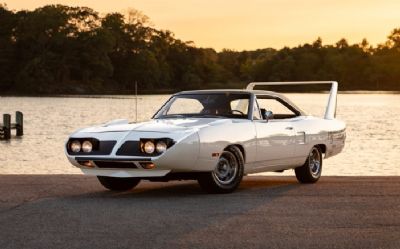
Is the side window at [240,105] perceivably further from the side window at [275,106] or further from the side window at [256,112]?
the side window at [275,106]

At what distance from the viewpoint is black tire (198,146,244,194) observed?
37.9 feet

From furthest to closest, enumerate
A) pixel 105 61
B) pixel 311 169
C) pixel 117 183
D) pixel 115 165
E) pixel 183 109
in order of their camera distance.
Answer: pixel 105 61 < pixel 311 169 < pixel 183 109 < pixel 117 183 < pixel 115 165

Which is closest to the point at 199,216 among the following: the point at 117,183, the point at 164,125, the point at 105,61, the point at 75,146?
the point at 164,125

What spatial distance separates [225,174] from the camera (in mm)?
11859

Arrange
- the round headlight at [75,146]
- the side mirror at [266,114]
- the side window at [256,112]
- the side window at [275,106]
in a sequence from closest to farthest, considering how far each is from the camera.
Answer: the round headlight at [75,146], the side mirror at [266,114], the side window at [256,112], the side window at [275,106]

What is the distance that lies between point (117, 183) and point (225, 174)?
5.55ft

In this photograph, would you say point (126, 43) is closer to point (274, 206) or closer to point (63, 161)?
point (63, 161)

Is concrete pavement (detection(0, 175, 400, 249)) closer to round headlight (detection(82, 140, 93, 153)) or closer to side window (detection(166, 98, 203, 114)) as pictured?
round headlight (detection(82, 140, 93, 153))

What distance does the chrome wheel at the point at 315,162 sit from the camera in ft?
45.8

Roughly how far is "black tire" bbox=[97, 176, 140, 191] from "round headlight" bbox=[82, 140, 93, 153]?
847 millimetres

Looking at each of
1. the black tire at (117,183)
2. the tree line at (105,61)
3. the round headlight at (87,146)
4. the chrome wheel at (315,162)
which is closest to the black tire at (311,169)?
the chrome wheel at (315,162)

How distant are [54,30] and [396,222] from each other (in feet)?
579

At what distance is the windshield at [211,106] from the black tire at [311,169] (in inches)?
63.8

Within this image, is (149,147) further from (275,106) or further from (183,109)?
(275,106)
